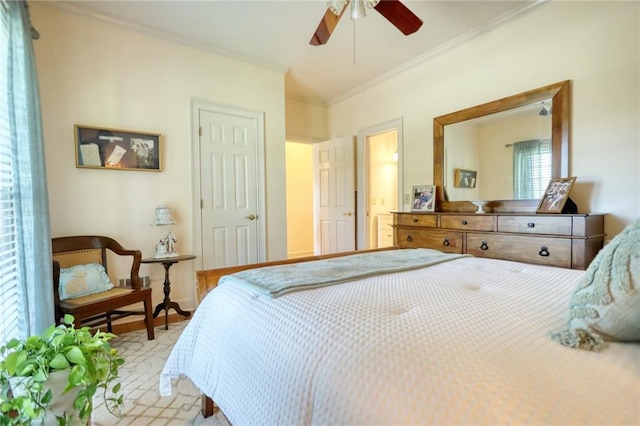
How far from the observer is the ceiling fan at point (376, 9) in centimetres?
189

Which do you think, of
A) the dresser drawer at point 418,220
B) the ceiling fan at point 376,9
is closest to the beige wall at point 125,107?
the ceiling fan at point 376,9

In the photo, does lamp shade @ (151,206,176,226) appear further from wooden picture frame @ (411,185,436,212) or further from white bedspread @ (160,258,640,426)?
wooden picture frame @ (411,185,436,212)

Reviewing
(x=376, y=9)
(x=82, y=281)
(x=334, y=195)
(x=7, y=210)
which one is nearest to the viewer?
(x=7, y=210)

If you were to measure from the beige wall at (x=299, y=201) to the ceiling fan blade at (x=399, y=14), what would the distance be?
12.6 feet

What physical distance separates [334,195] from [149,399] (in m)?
3.40

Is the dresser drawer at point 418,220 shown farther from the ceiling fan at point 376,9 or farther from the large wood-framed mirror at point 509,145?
the ceiling fan at point 376,9

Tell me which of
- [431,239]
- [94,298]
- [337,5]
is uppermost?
[337,5]

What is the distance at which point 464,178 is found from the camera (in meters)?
3.09

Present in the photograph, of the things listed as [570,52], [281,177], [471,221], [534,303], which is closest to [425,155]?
[471,221]

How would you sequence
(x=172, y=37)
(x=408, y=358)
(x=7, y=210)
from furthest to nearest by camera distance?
1. (x=172, y=37)
2. (x=7, y=210)
3. (x=408, y=358)

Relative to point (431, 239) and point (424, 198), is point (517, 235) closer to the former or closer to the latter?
point (431, 239)

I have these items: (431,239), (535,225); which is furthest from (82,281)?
(535,225)

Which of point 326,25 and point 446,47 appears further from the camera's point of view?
point 446,47

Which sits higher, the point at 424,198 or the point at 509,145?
A: the point at 509,145
